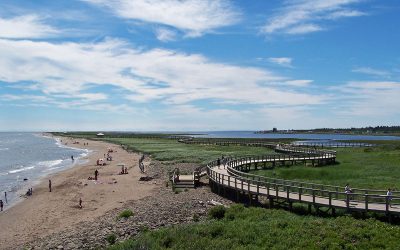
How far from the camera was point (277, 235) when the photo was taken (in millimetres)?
18422

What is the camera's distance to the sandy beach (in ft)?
84.4

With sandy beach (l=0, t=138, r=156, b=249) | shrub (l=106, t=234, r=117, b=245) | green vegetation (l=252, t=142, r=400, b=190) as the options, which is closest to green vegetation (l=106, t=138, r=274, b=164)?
sandy beach (l=0, t=138, r=156, b=249)

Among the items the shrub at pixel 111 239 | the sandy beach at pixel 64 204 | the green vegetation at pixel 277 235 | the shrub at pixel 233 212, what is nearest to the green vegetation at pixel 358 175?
the shrub at pixel 233 212

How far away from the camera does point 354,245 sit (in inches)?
661

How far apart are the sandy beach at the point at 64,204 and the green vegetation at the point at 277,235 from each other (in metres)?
9.13

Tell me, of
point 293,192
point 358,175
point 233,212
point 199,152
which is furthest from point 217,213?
point 199,152

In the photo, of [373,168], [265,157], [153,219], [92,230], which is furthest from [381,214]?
[265,157]

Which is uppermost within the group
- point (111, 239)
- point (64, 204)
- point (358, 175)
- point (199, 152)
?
point (199, 152)

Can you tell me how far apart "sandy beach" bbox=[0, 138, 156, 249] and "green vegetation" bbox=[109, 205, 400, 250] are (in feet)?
29.9

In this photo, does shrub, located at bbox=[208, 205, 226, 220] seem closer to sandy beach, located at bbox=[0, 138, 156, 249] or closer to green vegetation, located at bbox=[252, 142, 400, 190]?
sandy beach, located at bbox=[0, 138, 156, 249]

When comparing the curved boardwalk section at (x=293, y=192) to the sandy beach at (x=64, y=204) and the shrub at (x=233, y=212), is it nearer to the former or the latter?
the shrub at (x=233, y=212)

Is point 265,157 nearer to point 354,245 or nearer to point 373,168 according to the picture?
point 373,168

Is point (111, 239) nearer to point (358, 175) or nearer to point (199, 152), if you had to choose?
point (358, 175)

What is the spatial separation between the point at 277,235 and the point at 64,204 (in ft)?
69.4
